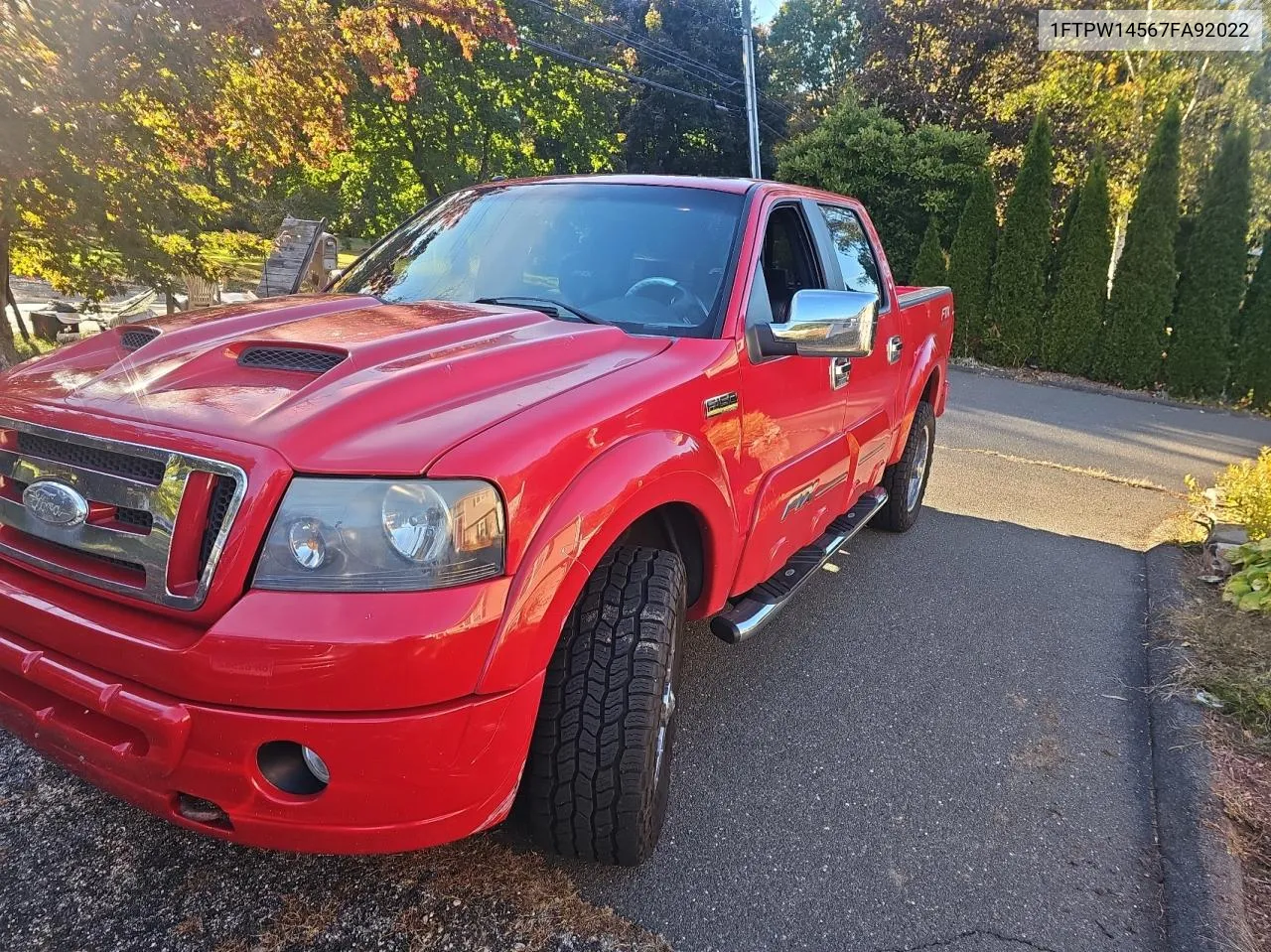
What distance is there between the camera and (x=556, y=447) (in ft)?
5.75

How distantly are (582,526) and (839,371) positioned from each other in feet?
6.08

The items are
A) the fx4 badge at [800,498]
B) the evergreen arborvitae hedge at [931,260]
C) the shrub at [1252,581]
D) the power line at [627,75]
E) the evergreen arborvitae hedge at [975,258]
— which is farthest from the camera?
the power line at [627,75]

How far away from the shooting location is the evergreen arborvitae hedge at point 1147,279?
12.5 meters

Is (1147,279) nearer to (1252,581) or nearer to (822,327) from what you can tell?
(1252,581)

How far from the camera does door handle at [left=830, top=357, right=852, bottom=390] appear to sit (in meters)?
3.22

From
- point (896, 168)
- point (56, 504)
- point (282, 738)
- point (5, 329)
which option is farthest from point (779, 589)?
point (896, 168)

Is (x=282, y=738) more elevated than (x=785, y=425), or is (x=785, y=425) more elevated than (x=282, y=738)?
(x=785, y=425)

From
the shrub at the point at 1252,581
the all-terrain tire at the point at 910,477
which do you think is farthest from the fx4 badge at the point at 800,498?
the shrub at the point at 1252,581

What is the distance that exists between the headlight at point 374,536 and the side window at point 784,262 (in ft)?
5.37

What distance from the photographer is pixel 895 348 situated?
418 cm

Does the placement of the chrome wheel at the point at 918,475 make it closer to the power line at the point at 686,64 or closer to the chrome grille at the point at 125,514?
the chrome grille at the point at 125,514

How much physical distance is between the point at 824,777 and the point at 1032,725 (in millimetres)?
1002

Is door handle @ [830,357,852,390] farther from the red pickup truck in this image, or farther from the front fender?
the front fender

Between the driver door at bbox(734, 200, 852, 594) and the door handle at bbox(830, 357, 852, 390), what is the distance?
12mm
